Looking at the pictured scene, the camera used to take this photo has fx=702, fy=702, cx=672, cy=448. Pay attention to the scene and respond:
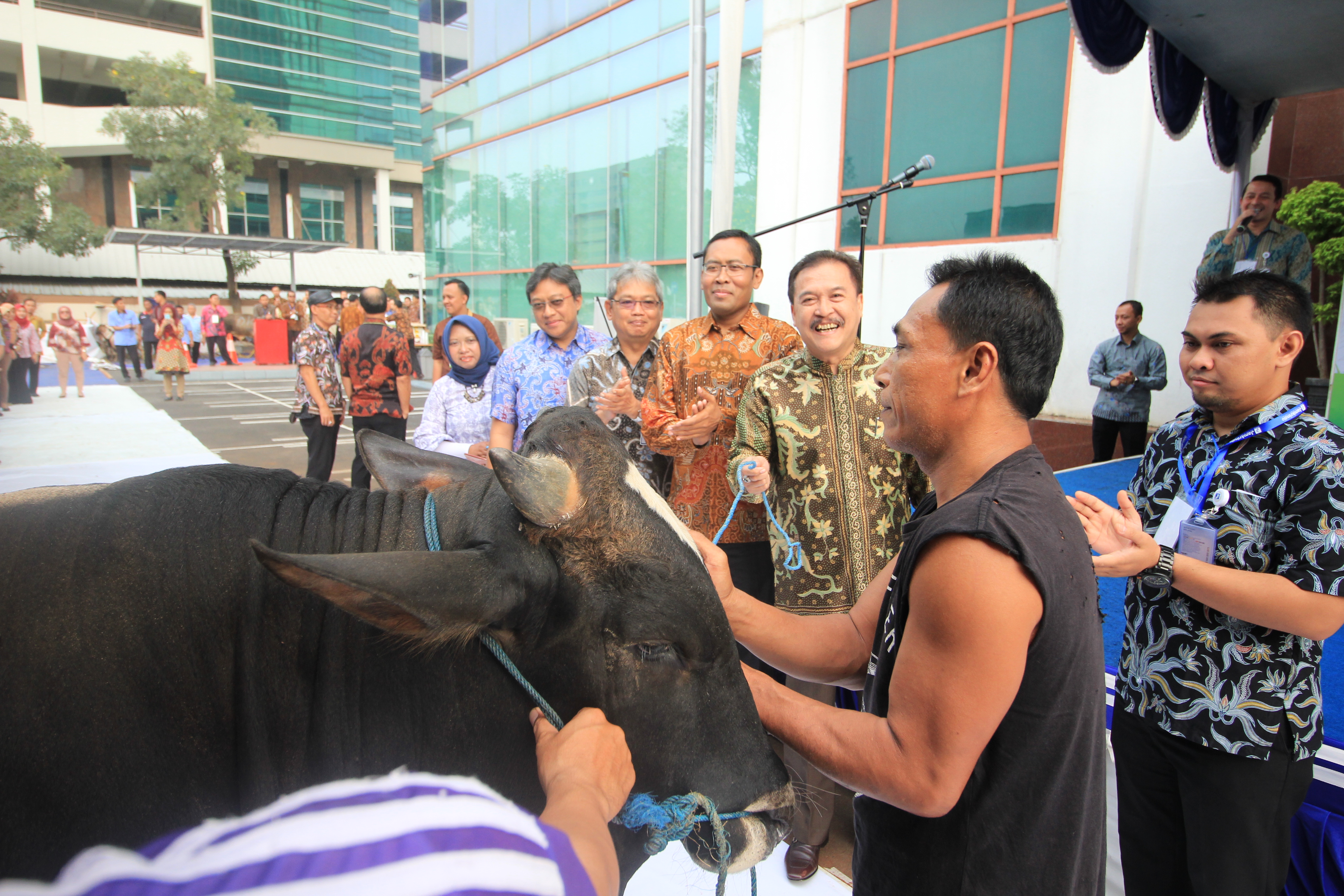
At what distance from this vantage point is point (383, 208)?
48375 mm

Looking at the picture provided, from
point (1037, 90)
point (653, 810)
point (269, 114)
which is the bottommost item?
point (653, 810)

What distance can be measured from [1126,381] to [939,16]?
6533 mm

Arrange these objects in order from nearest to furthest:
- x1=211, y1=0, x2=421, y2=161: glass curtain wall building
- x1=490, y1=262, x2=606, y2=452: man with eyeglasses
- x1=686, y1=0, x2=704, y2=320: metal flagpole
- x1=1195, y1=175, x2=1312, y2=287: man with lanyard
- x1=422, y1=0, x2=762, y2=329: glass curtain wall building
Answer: x1=490, y1=262, x2=606, y2=452: man with eyeglasses < x1=686, y1=0, x2=704, y2=320: metal flagpole < x1=1195, y1=175, x2=1312, y2=287: man with lanyard < x1=422, y1=0, x2=762, y2=329: glass curtain wall building < x1=211, y1=0, x2=421, y2=161: glass curtain wall building

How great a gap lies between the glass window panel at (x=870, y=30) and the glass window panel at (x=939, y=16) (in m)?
0.19

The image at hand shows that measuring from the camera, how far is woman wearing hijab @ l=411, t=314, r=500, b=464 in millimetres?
5125

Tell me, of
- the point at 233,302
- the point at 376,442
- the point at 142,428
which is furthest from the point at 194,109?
the point at 376,442

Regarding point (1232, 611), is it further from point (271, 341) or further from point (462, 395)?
point (271, 341)

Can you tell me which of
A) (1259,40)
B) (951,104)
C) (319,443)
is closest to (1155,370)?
(1259,40)

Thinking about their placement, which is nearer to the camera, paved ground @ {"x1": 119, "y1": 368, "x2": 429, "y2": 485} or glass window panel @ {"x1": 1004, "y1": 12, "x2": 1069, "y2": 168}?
glass window panel @ {"x1": 1004, "y1": 12, "x2": 1069, "y2": 168}

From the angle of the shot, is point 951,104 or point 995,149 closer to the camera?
point 995,149

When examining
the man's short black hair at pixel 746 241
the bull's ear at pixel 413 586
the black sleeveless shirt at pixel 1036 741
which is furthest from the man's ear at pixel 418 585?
the man's short black hair at pixel 746 241

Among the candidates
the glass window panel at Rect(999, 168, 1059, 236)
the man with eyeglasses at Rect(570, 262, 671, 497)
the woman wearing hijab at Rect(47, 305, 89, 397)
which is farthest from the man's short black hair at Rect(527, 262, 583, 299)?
the woman wearing hijab at Rect(47, 305, 89, 397)

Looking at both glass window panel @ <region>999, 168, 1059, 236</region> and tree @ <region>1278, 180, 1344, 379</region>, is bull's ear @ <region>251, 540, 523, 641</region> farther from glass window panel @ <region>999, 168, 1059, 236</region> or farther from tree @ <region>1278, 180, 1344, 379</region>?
glass window panel @ <region>999, 168, 1059, 236</region>

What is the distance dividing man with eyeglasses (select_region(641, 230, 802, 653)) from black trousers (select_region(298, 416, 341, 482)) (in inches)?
190
